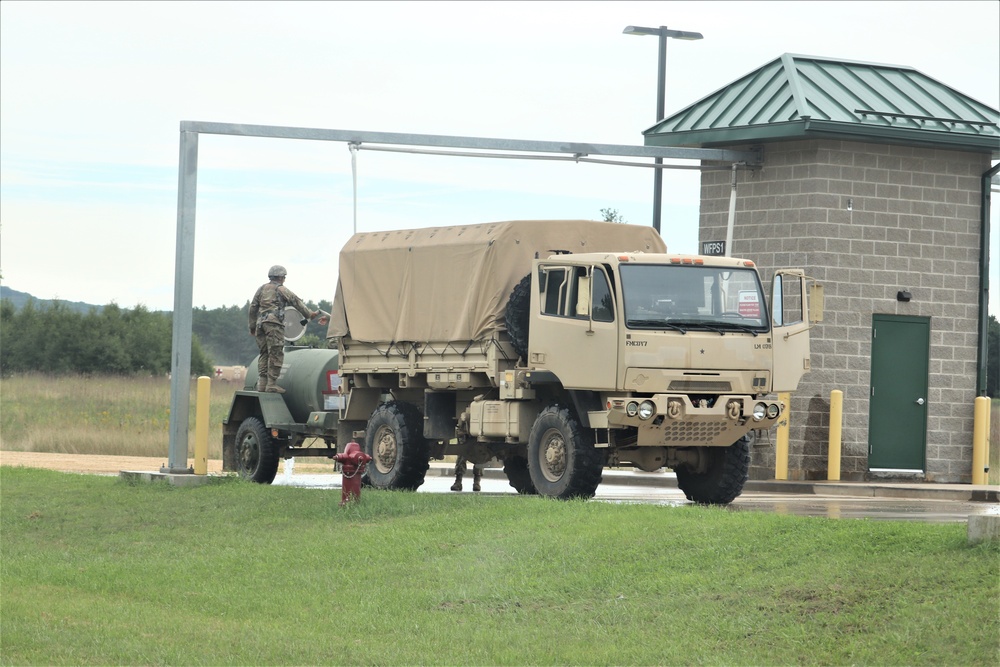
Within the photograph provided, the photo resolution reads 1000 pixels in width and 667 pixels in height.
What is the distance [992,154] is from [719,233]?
4535 millimetres

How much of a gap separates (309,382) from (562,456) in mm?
5777

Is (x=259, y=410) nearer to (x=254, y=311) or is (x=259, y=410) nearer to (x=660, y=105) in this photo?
(x=254, y=311)

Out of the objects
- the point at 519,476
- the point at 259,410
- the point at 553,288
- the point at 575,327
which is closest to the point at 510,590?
the point at 575,327

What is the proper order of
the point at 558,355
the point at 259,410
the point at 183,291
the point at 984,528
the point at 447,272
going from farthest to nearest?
the point at 259,410, the point at 183,291, the point at 447,272, the point at 558,355, the point at 984,528

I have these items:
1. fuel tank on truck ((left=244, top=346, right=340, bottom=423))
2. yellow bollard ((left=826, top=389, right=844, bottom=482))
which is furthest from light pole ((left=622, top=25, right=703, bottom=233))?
fuel tank on truck ((left=244, top=346, right=340, bottom=423))

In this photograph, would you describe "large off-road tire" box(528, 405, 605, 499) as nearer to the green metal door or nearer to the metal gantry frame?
the metal gantry frame

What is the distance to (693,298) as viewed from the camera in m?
16.4

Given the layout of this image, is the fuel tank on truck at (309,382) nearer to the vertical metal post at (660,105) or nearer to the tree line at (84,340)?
the vertical metal post at (660,105)

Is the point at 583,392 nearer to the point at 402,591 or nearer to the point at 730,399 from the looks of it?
the point at 730,399

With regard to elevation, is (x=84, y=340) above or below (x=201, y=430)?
above

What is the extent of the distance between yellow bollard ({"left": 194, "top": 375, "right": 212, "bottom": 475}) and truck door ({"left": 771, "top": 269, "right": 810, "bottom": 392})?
858 cm

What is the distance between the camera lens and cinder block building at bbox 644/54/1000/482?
76.6 ft

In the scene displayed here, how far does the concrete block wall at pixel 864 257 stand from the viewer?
2336 cm

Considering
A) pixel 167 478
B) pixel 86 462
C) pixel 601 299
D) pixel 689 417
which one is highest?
pixel 601 299
